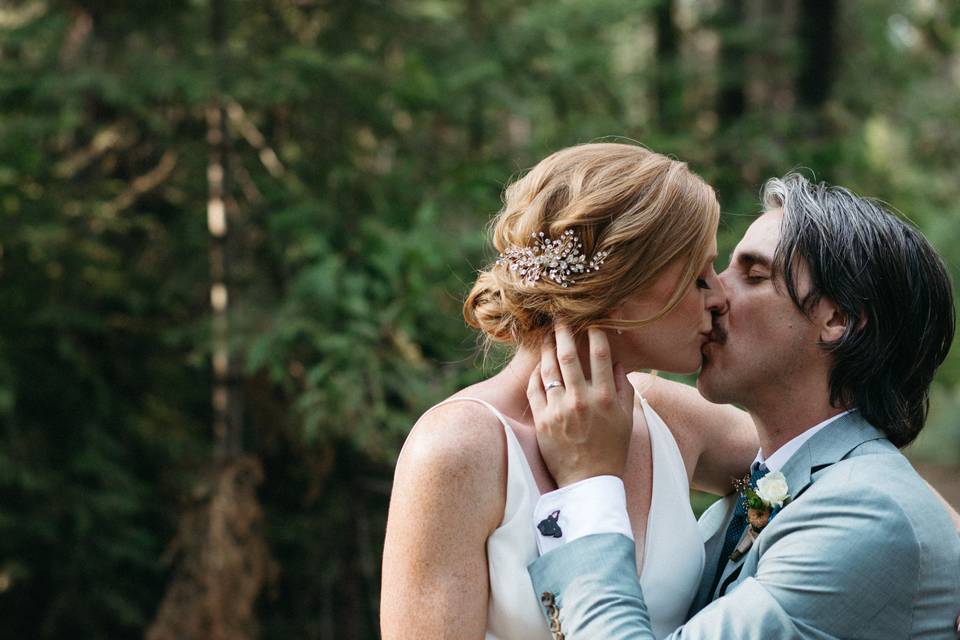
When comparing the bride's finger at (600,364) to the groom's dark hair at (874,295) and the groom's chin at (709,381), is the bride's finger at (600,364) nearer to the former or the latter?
the groom's chin at (709,381)

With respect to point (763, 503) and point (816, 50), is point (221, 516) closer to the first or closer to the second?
point (763, 503)

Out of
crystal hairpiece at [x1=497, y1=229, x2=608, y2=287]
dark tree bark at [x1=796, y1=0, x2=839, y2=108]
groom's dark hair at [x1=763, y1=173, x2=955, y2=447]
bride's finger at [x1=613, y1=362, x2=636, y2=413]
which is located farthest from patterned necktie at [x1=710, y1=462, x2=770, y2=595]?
dark tree bark at [x1=796, y1=0, x2=839, y2=108]

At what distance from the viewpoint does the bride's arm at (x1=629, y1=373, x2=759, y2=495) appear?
9.47 feet

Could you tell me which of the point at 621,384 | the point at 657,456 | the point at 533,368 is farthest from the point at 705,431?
the point at 533,368

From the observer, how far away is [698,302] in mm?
2424

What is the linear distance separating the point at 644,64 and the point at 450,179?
4.21 meters

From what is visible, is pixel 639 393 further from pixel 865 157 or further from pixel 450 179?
pixel 865 157

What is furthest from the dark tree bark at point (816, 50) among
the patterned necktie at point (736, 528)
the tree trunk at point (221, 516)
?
the patterned necktie at point (736, 528)

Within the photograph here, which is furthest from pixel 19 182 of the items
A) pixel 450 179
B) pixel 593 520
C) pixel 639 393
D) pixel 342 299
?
pixel 593 520

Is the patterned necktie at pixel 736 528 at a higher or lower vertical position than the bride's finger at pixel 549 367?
lower

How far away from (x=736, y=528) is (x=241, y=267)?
359 centimetres

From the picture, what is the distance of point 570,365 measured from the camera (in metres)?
2.31

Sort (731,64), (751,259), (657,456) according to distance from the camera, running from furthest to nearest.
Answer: (731,64) → (657,456) → (751,259)

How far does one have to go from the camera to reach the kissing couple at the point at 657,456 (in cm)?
207
